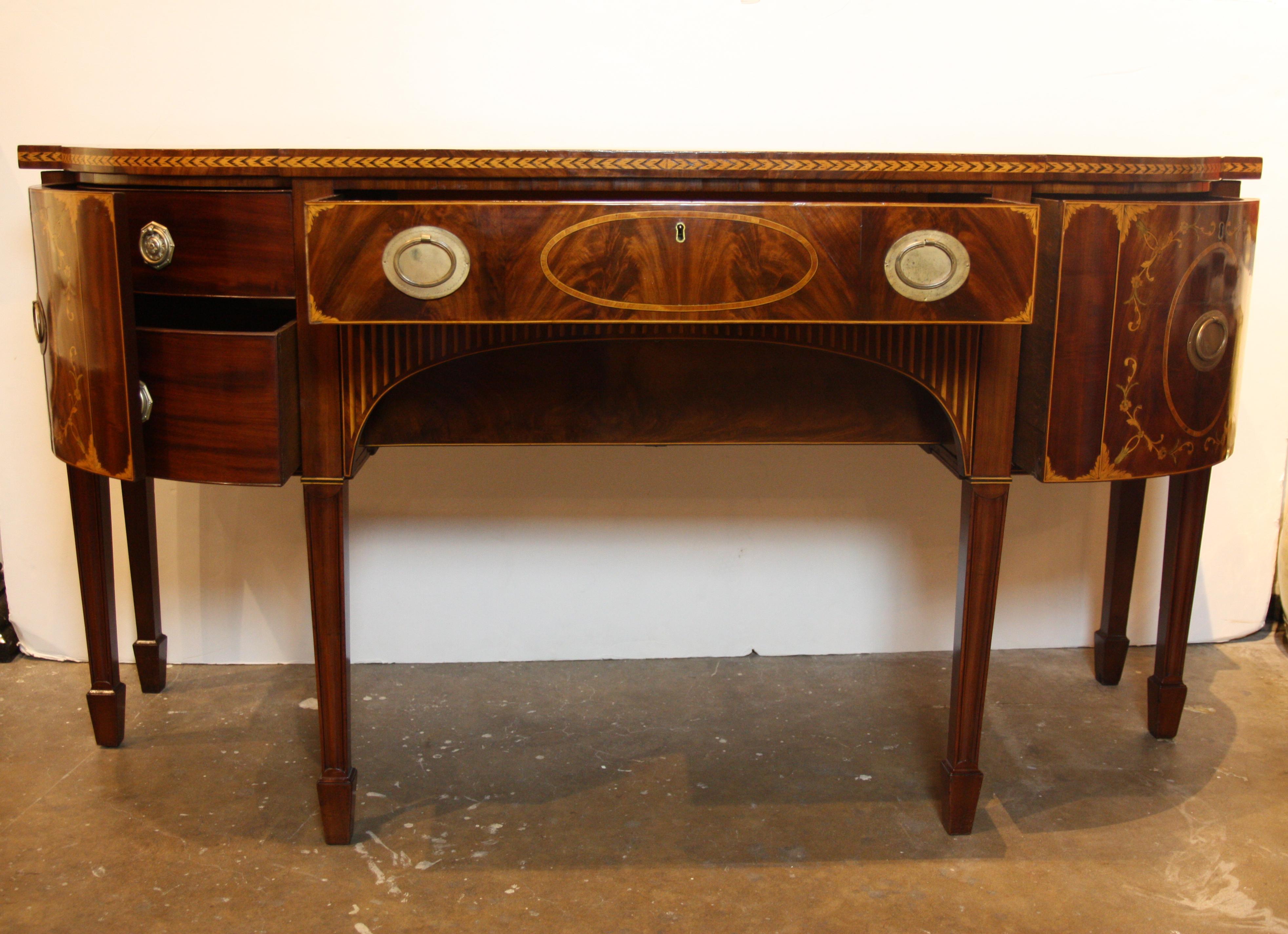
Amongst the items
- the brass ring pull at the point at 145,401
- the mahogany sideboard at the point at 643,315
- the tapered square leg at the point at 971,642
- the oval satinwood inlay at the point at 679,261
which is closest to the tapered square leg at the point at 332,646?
the mahogany sideboard at the point at 643,315

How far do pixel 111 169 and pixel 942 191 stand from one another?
39.1 inches

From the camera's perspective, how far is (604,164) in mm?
1323

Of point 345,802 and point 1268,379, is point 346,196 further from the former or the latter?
point 1268,379

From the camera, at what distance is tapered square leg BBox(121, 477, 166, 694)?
195 centimetres

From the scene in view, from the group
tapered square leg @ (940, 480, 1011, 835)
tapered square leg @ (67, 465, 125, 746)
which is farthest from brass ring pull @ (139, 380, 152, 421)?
tapered square leg @ (940, 480, 1011, 835)

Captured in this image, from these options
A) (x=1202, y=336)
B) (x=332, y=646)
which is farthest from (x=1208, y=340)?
(x=332, y=646)

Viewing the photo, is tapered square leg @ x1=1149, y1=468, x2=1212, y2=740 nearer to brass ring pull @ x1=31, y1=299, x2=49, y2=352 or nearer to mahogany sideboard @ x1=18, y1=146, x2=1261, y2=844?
mahogany sideboard @ x1=18, y1=146, x2=1261, y2=844

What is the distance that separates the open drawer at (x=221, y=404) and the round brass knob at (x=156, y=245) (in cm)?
8

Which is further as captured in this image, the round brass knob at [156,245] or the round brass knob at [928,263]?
the round brass knob at [156,245]

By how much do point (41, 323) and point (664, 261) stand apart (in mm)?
837

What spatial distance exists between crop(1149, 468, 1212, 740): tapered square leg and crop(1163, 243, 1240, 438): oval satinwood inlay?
0.92 feet

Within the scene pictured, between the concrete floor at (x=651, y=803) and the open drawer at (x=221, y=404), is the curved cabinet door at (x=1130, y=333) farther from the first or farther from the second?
the open drawer at (x=221, y=404)

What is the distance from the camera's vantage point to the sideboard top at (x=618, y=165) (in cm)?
133

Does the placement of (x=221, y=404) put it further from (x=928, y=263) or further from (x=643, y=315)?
(x=928, y=263)
